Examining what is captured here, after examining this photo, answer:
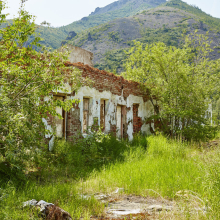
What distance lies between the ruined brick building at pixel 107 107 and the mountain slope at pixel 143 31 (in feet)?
156

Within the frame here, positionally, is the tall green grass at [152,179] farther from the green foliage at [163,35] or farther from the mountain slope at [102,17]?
the mountain slope at [102,17]

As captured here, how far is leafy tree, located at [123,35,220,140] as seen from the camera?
11.3 metres

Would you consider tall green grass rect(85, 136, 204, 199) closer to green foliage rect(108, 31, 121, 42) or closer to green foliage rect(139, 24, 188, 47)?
green foliage rect(139, 24, 188, 47)

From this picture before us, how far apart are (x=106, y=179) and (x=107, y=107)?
5.03 metres

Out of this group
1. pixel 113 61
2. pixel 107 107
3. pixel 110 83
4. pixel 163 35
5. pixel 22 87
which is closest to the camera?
pixel 22 87

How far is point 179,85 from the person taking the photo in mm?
11414

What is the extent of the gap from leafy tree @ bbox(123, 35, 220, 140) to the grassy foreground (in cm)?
240

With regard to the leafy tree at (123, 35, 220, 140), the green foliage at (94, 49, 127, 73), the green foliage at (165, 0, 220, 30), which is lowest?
the leafy tree at (123, 35, 220, 140)

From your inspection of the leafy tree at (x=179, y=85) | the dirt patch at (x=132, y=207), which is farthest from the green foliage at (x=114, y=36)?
the dirt patch at (x=132, y=207)

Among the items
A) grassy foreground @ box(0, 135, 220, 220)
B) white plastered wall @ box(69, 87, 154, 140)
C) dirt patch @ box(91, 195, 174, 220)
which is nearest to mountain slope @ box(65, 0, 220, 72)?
white plastered wall @ box(69, 87, 154, 140)

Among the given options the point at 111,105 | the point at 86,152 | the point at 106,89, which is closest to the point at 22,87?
the point at 86,152

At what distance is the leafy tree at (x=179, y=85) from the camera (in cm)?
1134

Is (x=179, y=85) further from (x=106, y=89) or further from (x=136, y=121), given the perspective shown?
(x=106, y=89)

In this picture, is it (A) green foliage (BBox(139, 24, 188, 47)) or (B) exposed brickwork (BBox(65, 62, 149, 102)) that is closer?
(B) exposed brickwork (BBox(65, 62, 149, 102))
